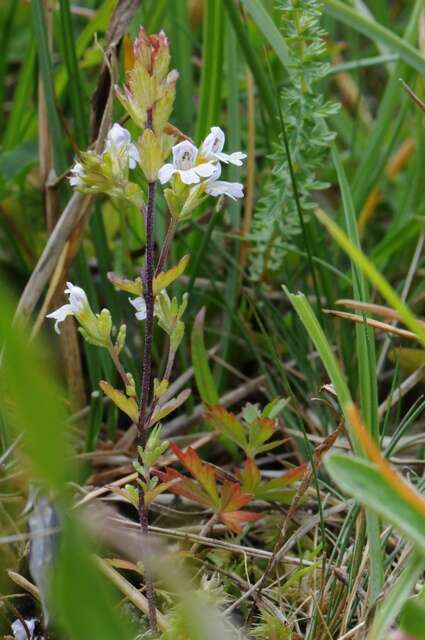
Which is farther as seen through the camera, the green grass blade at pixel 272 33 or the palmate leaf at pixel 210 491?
the green grass blade at pixel 272 33

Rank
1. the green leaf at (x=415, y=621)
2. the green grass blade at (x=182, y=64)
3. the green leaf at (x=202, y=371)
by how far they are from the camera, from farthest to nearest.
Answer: the green grass blade at (x=182, y=64) → the green leaf at (x=202, y=371) → the green leaf at (x=415, y=621)

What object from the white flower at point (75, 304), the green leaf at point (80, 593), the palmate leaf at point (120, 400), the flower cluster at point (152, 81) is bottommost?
the palmate leaf at point (120, 400)

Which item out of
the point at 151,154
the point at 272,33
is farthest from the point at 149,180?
the point at 272,33

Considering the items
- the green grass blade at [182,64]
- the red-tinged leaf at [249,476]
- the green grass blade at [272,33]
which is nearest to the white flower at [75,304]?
the red-tinged leaf at [249,476]

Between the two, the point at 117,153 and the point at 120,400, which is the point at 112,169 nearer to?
the point at 117,153

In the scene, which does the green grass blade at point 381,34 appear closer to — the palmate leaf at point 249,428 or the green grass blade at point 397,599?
the palmate leaf at point 249,428

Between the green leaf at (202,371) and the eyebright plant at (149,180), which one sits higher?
the eyebright plant at (149,180)

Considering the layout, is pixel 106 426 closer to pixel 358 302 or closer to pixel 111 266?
pixel 111 266
